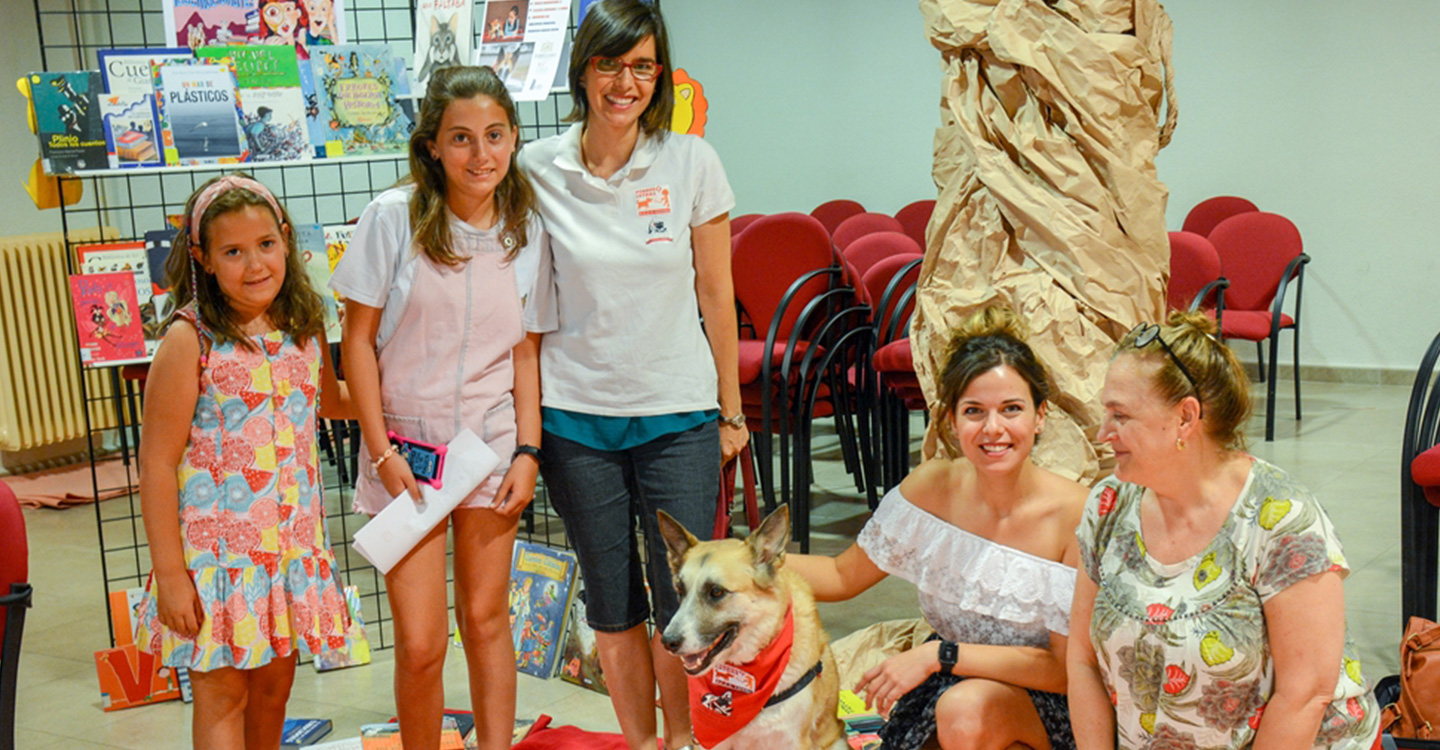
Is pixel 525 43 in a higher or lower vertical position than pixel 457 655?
higher

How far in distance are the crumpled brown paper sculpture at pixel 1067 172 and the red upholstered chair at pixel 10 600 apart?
1745 millimetres

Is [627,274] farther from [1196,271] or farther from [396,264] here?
[1196,271]

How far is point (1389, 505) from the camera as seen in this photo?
15.1ft

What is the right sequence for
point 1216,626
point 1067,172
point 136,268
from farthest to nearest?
1. point 136,268
2. point 1067,172
3. point 1216,626

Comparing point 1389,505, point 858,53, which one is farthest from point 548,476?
point 858,53

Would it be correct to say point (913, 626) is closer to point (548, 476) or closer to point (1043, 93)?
point (548, 476)

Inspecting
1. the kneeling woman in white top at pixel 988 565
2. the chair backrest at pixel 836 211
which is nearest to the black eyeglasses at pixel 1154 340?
the kneeling woman in white top at pixel 988 565

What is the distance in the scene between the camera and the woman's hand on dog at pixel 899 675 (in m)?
2.19

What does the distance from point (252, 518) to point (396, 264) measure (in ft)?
1.72

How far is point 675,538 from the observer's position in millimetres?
2197

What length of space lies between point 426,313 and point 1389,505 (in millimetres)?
3823

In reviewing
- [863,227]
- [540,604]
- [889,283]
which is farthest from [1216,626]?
[863,227]

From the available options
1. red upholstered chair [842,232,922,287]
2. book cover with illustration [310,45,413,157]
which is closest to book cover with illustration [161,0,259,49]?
book cover with illustration [310,45,413,157]

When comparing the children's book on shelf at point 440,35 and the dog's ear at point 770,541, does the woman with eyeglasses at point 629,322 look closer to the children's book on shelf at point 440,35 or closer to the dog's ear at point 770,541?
the dog's ear at point 770,541
